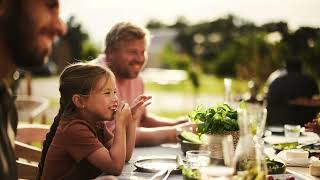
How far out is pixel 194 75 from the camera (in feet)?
38.7

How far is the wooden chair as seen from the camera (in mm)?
2918

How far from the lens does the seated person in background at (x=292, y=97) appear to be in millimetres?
5605

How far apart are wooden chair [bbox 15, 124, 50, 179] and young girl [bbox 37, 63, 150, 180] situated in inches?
10.8

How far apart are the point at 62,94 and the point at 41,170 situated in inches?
15.4

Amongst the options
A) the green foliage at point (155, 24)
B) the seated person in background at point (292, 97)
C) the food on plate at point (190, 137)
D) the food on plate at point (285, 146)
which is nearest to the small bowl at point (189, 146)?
the food on plate at point (190, 137)

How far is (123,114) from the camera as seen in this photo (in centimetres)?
263

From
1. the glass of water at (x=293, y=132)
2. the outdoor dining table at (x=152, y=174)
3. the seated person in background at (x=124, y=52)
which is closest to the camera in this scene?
the outdoor dining table at (x=152, y=174)

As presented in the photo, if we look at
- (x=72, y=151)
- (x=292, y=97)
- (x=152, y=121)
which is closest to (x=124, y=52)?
(x=152, y=121)

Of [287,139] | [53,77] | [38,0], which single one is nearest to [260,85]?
[287,139]

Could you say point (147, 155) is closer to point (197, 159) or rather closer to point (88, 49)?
point (197, 159)

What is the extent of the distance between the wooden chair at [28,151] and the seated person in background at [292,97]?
3.02m

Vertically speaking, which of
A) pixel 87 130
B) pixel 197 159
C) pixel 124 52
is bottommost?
pixel 197 159

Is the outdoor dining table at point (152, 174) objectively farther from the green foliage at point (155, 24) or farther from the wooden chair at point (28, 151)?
the green foliage at point (155, 24)

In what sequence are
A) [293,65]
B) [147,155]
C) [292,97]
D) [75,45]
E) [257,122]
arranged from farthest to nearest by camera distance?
1. [75,45]
2. [293,65]
3. [292,97]
4. [147,155]
5. [257,122]
